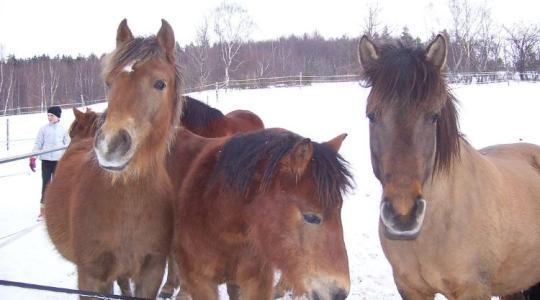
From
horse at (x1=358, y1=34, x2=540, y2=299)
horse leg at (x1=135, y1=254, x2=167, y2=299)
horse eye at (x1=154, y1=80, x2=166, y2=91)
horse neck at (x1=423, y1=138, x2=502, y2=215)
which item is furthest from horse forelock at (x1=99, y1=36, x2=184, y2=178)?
A: horse neck at (x1=423, y1=138, x2=502, y2=215)

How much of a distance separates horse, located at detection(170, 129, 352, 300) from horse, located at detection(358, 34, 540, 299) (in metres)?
0.30

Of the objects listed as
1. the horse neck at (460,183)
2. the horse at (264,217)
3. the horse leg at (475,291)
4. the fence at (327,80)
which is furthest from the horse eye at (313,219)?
the fence at (327,80)

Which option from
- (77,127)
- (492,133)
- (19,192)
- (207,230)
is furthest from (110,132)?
(492,133)

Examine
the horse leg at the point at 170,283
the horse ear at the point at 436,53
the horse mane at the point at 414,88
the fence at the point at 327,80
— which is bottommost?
the horse leg at the point at 170,283

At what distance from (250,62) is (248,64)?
0.78 meters

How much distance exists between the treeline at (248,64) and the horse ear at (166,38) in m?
31.8

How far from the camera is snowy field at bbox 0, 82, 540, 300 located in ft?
17.5

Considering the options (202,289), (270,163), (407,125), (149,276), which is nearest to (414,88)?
(407,125)

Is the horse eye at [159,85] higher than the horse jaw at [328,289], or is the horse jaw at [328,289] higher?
the horse eye at [159,85]

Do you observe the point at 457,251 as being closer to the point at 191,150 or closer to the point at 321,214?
the point at 321,214

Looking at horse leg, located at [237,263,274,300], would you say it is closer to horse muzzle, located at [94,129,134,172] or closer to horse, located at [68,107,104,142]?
horse muzzle, located at [94,129,134,172]

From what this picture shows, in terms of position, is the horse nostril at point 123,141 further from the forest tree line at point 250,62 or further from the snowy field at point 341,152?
the forest tree line at point 250,62

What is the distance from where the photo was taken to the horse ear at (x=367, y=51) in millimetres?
2924

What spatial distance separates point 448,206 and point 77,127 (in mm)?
3796
